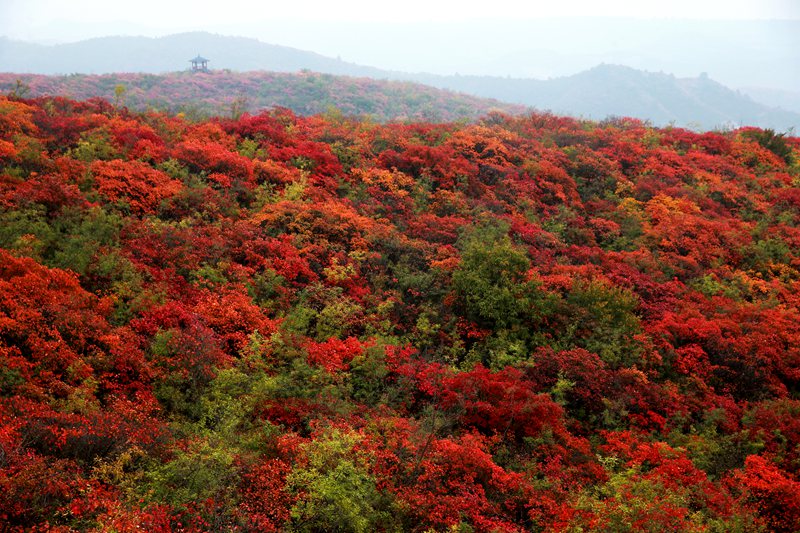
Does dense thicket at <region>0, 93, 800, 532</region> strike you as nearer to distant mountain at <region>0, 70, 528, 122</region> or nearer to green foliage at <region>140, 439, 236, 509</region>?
green foliage at <region>140, 439, 236, 509</region>

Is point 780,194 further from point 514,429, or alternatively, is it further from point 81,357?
Answer: point 81,357

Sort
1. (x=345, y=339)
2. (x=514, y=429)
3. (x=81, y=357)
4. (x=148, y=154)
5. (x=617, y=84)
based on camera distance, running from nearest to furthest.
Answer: (x=81, y=357) < (x=514, y=429) < (x=345, y=339) < (x=148, y=154) < (x=617, y=84)

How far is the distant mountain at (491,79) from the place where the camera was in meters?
146

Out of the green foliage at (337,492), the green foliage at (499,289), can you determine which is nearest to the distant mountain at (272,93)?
the green foliage at (499,289)

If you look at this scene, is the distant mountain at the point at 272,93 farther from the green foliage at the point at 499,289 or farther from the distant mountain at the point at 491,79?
the distant mountain at the point at 491,79

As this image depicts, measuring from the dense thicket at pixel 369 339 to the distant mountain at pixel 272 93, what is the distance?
2865cm

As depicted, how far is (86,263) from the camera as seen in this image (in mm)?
11492

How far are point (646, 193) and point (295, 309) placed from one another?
1782 centimetres

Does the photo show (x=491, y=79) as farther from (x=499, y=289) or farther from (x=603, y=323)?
(x=499, y=289)

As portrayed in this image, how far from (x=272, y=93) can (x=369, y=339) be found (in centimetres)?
5936

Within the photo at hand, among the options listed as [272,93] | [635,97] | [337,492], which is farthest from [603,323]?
[635,97]

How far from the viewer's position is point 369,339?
43.1ft

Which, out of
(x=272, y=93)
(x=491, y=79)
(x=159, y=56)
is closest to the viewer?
(x=272, y=93)

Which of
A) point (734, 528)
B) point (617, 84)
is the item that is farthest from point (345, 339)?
point (617, 84)
